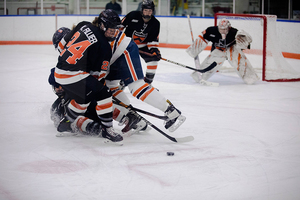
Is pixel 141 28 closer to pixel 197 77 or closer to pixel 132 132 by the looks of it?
pixel 197 77

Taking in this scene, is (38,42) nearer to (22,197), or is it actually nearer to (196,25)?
(196,25)

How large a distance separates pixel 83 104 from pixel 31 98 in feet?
4.99

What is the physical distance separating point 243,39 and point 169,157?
8.85 ft

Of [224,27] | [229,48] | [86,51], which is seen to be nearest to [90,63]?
[86,51]

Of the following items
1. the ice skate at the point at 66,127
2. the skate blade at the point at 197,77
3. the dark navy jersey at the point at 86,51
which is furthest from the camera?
the skate blade at the point at 197,77

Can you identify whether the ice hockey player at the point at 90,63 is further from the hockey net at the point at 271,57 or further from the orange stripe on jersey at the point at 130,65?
the hockey net at the point at 271,57

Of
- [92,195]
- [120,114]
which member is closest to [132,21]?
[120,114]

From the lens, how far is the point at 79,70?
2324 millimetres

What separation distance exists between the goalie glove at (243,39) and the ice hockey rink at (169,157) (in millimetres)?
863

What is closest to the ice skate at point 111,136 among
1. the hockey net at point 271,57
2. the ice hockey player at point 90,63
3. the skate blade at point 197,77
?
the ice hockey player at point 90,63

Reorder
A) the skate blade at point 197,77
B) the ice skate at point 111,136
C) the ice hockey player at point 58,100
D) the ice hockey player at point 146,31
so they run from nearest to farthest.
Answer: the ice skate at point 111,136 → the ice hockey player at point 58,100 → the ice hockey player at point 146,31 → the skate blade at point 197,77

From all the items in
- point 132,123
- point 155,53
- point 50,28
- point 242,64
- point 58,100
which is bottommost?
point 132,123

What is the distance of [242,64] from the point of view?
4.63 m

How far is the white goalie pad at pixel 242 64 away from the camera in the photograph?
4632 millimetres
